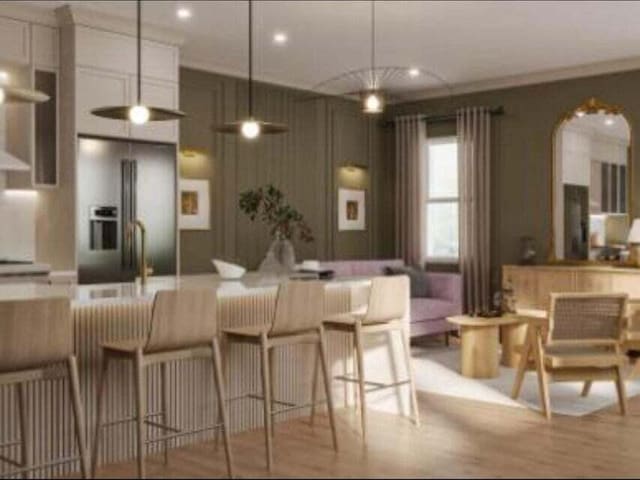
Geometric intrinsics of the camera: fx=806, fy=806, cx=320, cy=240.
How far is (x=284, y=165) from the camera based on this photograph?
9.25 metres

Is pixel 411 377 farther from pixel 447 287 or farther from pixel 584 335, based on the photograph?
pixel 447 287

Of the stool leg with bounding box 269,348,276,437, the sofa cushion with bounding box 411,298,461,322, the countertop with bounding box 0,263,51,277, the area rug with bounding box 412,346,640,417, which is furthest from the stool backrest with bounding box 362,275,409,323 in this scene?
the sofa cushion with bounding box 411,298,461,322

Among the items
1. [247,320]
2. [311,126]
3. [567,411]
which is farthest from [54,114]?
[567,411]

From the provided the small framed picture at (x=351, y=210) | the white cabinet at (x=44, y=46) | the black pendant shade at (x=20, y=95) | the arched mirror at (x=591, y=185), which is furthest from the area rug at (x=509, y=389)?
the white cabinet at (x=44, y=46)

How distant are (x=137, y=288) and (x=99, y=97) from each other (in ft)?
8.90

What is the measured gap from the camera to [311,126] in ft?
31.4

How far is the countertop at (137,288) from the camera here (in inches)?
159

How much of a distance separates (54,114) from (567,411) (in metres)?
4.63

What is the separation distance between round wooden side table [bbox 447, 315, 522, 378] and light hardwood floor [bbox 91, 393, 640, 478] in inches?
46.6

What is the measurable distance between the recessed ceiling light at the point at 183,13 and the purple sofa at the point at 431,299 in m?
2.97

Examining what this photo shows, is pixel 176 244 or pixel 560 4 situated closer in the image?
pixel 560 4

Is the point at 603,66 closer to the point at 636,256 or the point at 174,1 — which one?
the point at 636,256

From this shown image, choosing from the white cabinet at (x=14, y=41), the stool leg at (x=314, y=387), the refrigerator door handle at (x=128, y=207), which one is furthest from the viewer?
the refrigerator door handle at (x=128, y=207)

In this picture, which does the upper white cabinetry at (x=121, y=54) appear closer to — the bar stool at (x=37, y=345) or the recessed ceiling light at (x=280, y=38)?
the recessed ceiling light at (x=280, y=38)
